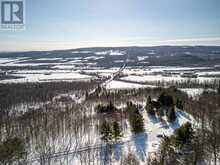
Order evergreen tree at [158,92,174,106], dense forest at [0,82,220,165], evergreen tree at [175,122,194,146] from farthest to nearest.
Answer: evergreen tree at [158,92,174,106] < evergreen tree at [175,122,194,146] < dense forest at [0,82,220,165]

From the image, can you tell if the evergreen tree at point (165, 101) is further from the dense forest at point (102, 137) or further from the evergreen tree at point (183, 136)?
the evergreen tree at point (183, 136)

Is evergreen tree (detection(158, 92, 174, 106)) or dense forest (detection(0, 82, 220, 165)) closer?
dense forest (detection(0, 82, 220, 165))

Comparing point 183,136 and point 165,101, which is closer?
point 183,136

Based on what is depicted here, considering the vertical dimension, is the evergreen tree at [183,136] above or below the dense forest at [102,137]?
above

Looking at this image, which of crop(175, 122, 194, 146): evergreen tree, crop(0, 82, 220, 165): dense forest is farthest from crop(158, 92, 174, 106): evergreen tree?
crop(175, 122, 194, 146): evergreen tree

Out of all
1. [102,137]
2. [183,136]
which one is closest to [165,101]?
[183,136]

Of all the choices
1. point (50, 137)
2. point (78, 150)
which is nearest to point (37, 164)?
point (78, 150)

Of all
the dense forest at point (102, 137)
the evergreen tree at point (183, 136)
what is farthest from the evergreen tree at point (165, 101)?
the evergreen tree at point (183, 136)

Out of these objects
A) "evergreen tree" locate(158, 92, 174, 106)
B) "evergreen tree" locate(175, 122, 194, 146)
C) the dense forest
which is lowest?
the dense forest

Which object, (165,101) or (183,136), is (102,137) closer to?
(183,136)

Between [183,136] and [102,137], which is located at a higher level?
[183,136]

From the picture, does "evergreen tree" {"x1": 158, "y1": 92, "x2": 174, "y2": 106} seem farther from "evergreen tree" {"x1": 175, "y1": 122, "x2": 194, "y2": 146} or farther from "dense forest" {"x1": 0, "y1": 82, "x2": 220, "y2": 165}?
"evergreen tree" {"x1": 175, "y1": 122, "x2": 194, "y2": 146}
